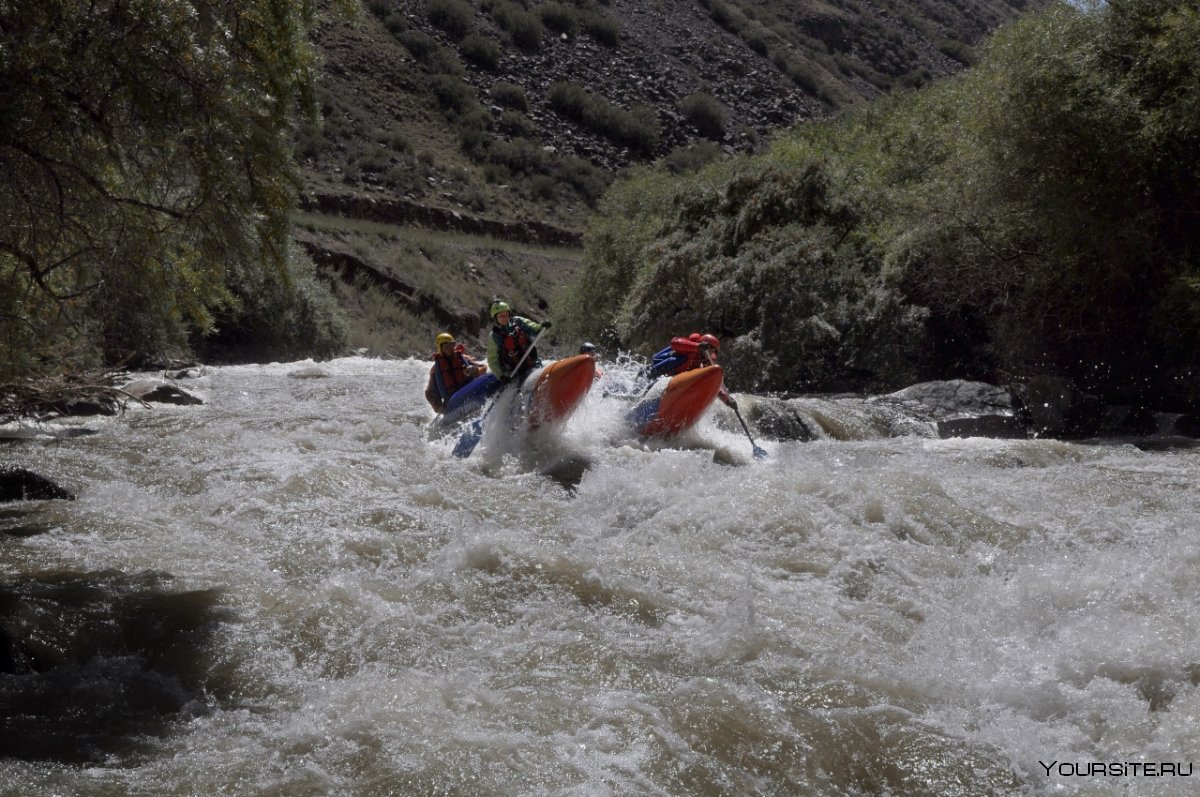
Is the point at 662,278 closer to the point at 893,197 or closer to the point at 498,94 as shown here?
the point at 893,197

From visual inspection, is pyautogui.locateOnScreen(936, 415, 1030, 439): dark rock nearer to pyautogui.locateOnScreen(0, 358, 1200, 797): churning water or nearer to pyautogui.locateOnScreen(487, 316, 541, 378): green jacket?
pyautogui.locateOnScreen(0, 358, 1200, 797): churning water

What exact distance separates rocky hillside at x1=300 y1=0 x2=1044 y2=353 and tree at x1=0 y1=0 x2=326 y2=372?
21235mm

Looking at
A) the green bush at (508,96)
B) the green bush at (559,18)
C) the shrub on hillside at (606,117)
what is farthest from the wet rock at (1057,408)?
the green bush at (559,18)

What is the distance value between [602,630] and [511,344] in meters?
5.26

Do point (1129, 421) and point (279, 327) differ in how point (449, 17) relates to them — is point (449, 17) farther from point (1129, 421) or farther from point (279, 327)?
point (1129, 421)

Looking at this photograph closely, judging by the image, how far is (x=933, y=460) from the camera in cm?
934

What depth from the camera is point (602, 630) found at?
5242mm

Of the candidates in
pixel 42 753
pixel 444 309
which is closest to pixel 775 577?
pixel 42 753

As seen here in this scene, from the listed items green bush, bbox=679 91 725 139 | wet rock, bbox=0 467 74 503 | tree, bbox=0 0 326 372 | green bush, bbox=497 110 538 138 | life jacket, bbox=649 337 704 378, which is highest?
green bush, bbox=679 91 725 139

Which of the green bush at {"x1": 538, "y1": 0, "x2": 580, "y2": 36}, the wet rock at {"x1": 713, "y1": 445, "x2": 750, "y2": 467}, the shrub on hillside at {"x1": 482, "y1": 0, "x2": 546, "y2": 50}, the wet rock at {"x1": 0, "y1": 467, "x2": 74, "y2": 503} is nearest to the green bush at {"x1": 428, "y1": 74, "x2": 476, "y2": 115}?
the shrub on hillside at {"x1": 482, "y1": 0, "x2": 546, "y2": 50}

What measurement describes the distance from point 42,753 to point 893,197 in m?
14.5
